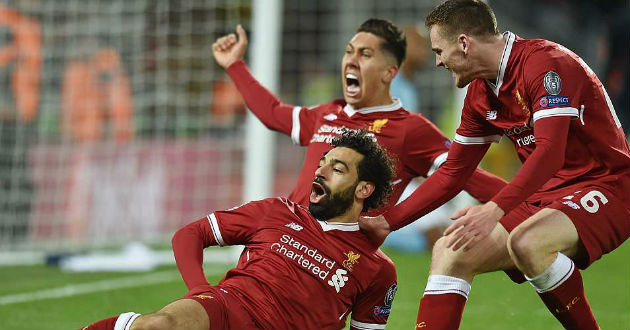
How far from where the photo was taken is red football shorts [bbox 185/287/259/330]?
3.67 m

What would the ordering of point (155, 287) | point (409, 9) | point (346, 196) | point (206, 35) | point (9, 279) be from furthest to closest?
point (409, 9), point (206, 35), point (9, 279), point (155, 287), point (346, 196)

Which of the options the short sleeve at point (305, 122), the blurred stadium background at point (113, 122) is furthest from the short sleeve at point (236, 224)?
the blurred stadium background at point (113, 122)

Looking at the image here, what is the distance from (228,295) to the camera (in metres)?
3.83

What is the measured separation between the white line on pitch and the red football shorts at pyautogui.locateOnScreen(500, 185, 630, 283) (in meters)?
3.58

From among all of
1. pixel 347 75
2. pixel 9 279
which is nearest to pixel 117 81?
pixel 9 279

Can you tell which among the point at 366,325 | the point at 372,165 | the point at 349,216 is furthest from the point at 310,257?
the point at 372,165

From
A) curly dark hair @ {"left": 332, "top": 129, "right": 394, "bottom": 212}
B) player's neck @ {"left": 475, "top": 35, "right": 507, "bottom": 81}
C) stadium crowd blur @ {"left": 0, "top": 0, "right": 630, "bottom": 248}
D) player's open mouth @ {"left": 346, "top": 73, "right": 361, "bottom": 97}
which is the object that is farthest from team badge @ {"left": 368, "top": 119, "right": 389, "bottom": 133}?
stadium crowd blur @ {"left": 0, "top": 0, "right": 630, "bottom": 248}

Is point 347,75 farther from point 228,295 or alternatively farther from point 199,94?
point 199,94

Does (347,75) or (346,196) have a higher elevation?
(347,75)

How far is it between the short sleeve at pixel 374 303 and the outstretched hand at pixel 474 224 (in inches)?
22.1

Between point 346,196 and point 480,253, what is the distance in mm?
611

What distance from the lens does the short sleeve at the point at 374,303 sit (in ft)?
13.4

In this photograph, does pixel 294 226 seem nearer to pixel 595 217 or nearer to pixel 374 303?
pixel 374 303

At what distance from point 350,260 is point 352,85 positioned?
1.39m
